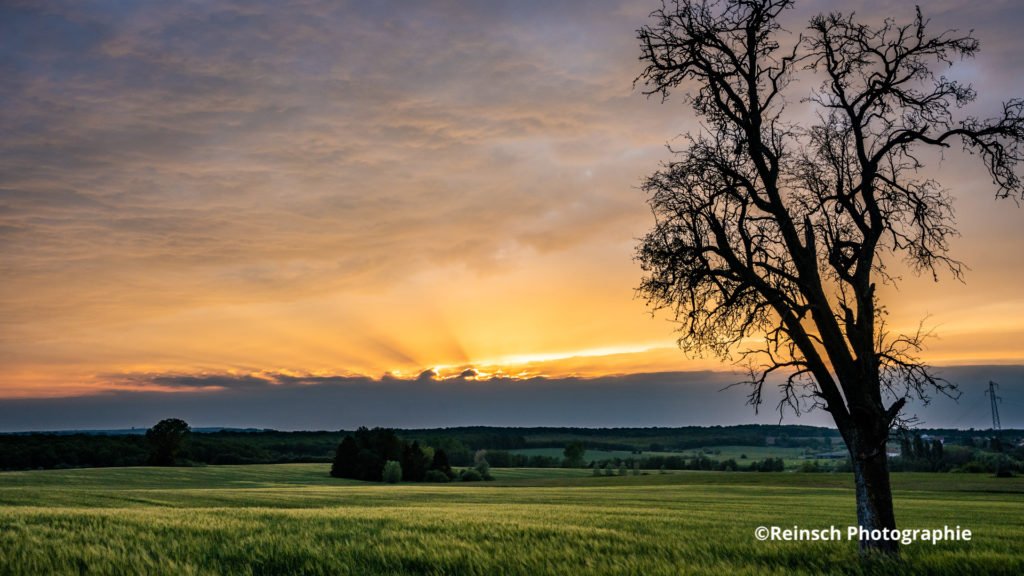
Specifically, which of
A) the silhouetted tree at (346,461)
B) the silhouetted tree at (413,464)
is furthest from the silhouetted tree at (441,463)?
the silhouetted tree at (346,461)

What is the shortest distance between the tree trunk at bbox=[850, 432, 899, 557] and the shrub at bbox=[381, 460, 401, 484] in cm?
9570

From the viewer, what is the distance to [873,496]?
10.8 m

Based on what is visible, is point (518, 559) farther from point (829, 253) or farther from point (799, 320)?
point (829, 253)

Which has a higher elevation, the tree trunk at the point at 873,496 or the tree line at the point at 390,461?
the tree trunk at the point at 873,496

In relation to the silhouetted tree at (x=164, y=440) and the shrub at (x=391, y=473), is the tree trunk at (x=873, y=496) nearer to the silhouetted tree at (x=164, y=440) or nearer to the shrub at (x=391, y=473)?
the shrub at (x=391, y=473)

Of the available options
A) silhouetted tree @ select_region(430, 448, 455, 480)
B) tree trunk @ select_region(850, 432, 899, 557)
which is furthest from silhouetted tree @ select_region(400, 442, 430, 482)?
tree trunk @ select_region(850, 432, 899, 557)

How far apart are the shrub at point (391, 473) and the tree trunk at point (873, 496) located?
314 feet

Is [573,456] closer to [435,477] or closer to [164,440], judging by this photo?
[435,477]

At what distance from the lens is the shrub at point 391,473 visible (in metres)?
101

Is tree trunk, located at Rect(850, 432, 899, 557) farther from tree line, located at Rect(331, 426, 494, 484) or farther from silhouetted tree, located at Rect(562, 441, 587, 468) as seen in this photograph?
silhouetted tree, located at Rect(562, 441, 587, 468)

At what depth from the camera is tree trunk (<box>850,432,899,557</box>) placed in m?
10.6

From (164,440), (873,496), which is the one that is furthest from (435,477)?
(873,496)

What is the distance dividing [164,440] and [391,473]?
40253mm

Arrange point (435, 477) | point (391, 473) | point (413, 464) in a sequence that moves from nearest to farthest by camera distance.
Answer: point (391, 473), point (435, 477), point (413, 464)
